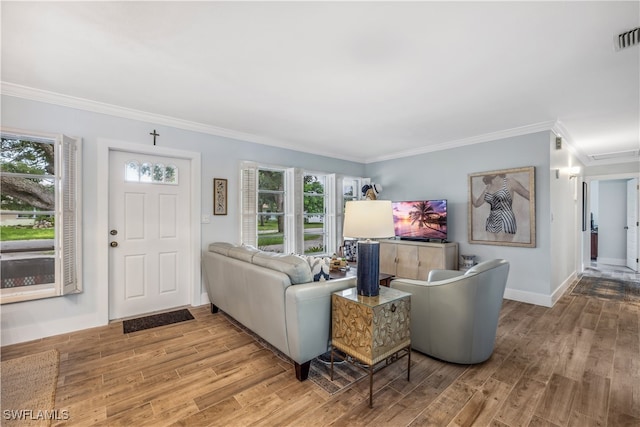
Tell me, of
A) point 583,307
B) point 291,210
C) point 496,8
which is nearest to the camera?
point 496,8

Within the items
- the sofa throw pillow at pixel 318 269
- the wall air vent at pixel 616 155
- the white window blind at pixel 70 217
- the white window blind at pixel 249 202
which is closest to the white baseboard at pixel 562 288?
the wall air vent at pixel 616 155

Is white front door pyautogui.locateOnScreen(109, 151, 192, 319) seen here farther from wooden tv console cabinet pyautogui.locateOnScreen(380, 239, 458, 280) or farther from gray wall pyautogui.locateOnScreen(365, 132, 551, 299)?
gray wall pyautogui.locateOnScreen(365, 132, 551, 299)

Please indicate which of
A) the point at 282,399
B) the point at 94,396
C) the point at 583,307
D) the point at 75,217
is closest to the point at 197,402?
the point at 282,399

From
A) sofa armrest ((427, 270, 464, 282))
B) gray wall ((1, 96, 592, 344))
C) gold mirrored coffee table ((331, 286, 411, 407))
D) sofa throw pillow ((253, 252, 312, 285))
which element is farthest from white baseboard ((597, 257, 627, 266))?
sofa throw pillow ((253, 252, 312, 285))

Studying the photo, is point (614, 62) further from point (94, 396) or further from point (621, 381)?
point (94, 396)

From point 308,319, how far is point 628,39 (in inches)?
115

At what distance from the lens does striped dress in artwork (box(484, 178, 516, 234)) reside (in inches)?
159

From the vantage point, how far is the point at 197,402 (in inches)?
75.2

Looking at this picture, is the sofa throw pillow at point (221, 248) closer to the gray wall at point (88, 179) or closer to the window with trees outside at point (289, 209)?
the gray wall at point (88, 179)

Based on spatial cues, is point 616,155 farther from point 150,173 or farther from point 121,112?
point 121,112

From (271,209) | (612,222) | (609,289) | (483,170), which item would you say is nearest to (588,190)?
(612,222)

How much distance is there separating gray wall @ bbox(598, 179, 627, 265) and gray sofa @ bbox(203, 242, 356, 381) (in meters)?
7.96

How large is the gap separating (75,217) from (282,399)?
9.10 feet

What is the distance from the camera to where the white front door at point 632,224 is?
19.2 ft
